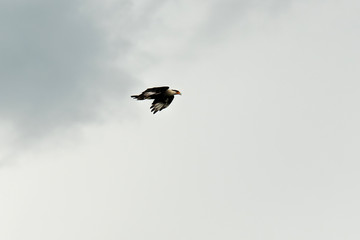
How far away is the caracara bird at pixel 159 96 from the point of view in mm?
73688

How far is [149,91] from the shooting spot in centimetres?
7369

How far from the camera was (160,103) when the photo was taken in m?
76.2

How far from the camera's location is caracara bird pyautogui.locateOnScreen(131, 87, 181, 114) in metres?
73.7

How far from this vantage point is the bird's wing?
249ft

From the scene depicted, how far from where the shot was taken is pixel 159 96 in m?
75.4

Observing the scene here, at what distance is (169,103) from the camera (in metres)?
76.5

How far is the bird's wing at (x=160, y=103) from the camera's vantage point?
249 feet

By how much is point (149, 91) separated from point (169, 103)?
13.4ft

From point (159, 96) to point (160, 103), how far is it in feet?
4.15
